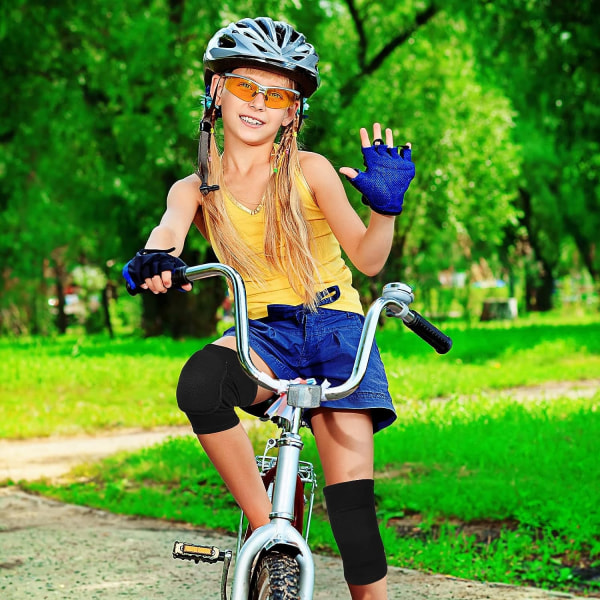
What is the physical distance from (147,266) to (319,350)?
603 millimetres

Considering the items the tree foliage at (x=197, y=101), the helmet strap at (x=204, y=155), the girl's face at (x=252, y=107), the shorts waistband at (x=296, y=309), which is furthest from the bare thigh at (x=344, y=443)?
the tree foliage at (x=197, y=101)

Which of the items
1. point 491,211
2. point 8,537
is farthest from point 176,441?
point 491,211

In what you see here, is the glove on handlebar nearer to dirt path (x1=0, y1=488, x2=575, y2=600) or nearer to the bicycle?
the bicycle

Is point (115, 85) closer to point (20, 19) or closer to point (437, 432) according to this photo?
point (20, 19)

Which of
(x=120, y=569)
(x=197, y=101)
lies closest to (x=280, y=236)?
(x=120, y=569)

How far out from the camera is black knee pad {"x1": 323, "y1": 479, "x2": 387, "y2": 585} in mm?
2805

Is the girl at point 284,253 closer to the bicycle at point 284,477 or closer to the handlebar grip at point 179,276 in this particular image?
the handlebar grip at point 179,276

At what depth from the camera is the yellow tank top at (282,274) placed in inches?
120

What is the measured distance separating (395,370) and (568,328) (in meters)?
7.76

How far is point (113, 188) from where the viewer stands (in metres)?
16.1

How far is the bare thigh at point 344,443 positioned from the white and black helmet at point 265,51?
3.22 ft

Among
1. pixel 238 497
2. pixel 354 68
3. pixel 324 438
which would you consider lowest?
pixel 238 497

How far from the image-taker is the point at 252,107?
311 cm

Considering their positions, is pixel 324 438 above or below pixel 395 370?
above
